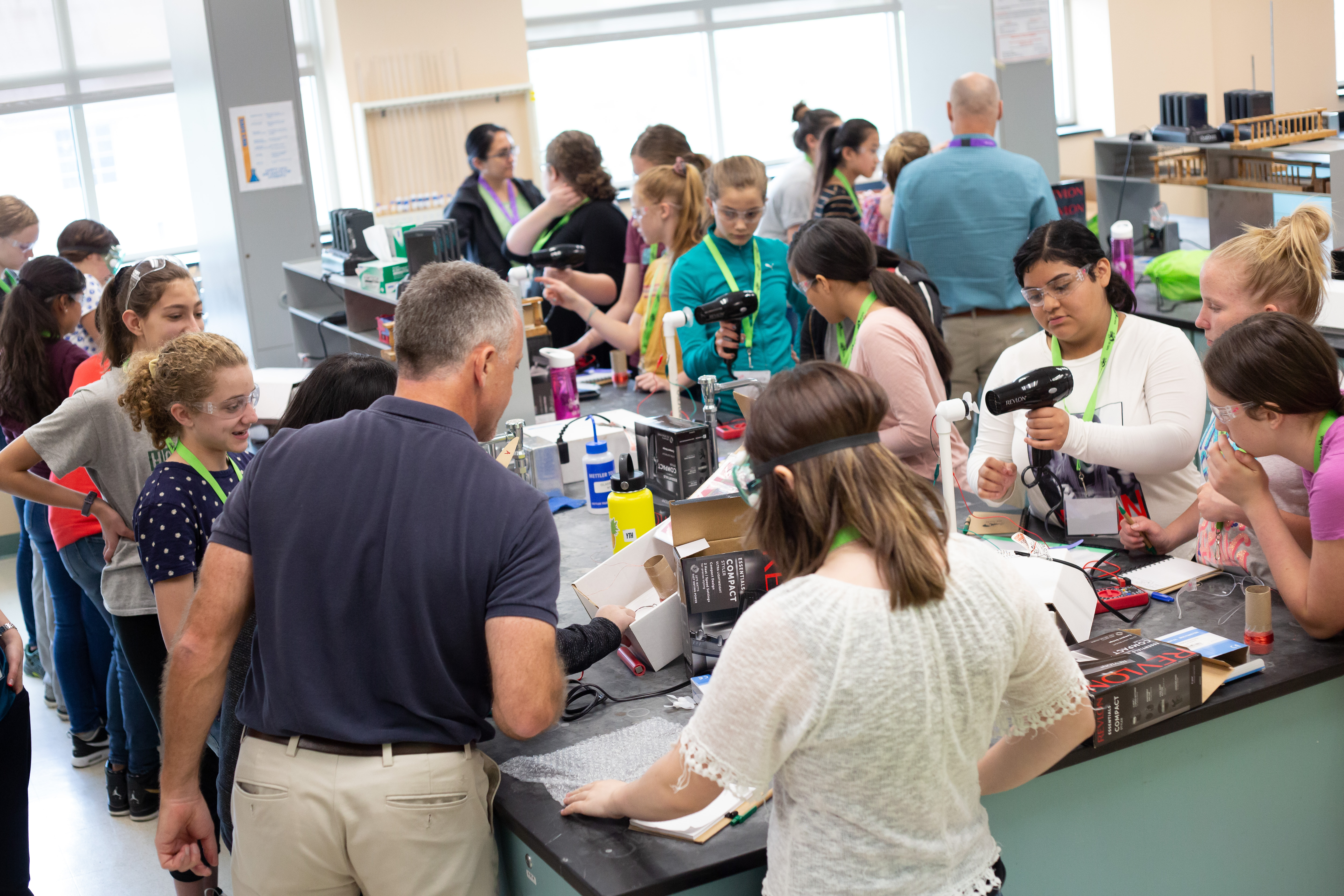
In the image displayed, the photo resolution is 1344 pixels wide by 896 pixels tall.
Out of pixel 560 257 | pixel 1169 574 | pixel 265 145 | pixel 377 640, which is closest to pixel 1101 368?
pixel 1169 574

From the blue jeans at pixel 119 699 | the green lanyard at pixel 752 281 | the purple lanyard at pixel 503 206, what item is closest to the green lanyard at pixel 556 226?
the purple lanyard at pixel 503 206

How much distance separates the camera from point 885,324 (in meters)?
2.99

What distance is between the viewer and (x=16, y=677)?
2.22 m

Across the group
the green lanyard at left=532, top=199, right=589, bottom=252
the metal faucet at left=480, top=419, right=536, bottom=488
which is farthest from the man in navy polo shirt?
the green lanyard at left=532, top=199, right=589, bottom=252

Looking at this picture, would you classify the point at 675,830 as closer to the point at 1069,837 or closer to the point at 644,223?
the point at 1069,837

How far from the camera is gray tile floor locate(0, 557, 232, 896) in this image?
3.18 meters

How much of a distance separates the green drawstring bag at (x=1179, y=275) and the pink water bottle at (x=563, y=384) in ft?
8.43

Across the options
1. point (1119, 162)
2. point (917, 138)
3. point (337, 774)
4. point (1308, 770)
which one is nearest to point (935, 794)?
point (337, 774)

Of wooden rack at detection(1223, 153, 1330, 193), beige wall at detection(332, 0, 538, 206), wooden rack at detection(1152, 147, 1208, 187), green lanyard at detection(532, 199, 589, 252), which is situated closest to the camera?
wooden rack at detection(1223, 153, 1330, 193)

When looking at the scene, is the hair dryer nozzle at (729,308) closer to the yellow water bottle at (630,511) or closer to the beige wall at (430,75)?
the yellow water bottle at (630,511)

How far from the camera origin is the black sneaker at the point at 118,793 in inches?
137

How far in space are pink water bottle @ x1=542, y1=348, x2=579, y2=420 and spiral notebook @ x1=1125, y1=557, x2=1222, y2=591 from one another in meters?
2.09

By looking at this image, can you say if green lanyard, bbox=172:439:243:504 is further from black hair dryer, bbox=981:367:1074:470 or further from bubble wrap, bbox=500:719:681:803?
black hair dryer, bbox=981:367:1074:470

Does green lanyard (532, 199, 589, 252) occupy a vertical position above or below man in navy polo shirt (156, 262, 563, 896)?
above
